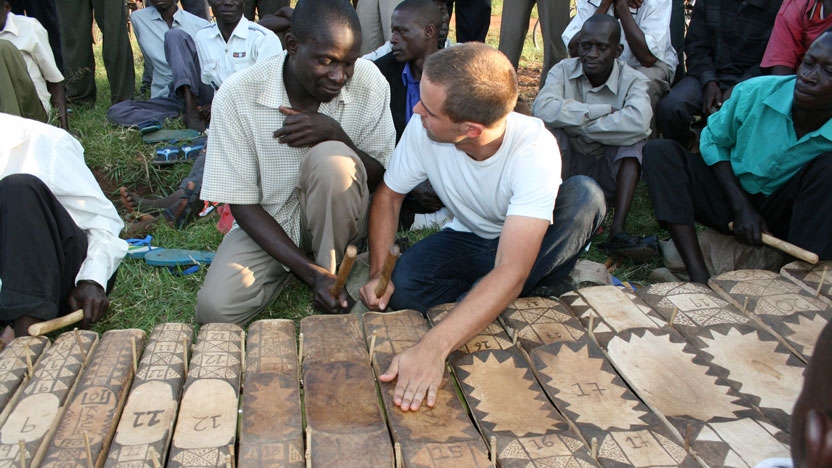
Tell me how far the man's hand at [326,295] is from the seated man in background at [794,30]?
2.69 m

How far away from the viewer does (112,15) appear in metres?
5.07

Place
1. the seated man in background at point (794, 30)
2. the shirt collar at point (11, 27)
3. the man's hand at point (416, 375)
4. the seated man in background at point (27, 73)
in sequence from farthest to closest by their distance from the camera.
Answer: the shirt collar at point (11, 27)
the seated man in background at point (27, 73)
the seated man in background at point (794, 30)
the man's hand at point (416, 375)

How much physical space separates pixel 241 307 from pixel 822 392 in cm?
209

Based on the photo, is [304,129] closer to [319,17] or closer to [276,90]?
[276,90]

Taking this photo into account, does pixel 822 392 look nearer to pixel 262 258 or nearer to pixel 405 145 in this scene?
pixel 405 145

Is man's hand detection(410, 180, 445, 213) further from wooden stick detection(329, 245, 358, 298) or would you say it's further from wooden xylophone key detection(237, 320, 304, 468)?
wooden xylophone key detection(237, 320, 304, 468)

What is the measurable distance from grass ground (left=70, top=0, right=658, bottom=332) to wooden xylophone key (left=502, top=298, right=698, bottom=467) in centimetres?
112

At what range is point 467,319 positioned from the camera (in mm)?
1997

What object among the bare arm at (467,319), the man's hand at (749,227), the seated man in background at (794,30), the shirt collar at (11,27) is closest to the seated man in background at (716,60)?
the seated man in background at (794,30)

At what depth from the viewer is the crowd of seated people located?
2.25 metres

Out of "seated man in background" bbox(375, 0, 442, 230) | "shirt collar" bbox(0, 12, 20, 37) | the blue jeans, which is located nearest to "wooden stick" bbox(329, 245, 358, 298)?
the blue jeans

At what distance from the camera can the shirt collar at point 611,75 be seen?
370 cm

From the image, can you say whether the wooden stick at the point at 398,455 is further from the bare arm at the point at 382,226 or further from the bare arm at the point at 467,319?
the bare arm at the point at 382,226

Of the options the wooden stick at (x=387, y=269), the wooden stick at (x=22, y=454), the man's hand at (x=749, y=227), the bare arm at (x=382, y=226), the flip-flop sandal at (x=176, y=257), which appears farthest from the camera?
the flip-flop sandal at (x=176, y=257)
